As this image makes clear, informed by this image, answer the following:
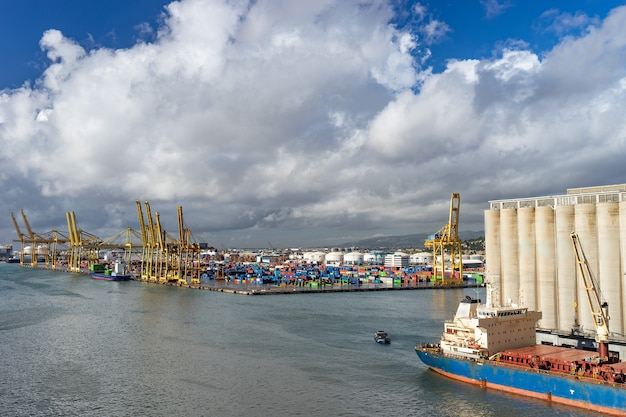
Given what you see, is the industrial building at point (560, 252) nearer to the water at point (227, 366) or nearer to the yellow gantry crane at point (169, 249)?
the water at point (227, 366)

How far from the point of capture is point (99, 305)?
214 feet

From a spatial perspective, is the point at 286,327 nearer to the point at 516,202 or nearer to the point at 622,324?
the point at 516,202

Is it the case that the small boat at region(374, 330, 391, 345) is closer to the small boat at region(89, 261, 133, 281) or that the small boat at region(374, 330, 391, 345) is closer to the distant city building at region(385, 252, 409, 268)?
the small boat at region(89, 261, 133, 281)

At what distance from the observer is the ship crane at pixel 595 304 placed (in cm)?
2649

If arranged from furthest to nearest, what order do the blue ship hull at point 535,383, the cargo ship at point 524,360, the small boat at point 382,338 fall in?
1. the small boat at point 382,338
2. the cargo ship at point 524,360
3. the blue ship hull at point 535,383

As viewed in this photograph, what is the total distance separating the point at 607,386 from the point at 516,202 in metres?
21.6

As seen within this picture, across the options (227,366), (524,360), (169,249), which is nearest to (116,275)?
(169,249)

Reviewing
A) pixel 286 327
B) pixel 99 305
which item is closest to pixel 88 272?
pixel 99 305

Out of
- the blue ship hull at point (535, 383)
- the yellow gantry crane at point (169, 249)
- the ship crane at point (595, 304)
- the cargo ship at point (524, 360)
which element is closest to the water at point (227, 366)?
the blue ship hull at point (535, 383)

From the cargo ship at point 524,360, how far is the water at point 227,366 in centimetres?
76

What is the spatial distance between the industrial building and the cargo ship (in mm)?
1299

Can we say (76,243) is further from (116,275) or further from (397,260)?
(397,260)

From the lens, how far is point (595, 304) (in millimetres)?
32562

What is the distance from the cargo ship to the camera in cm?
2345
